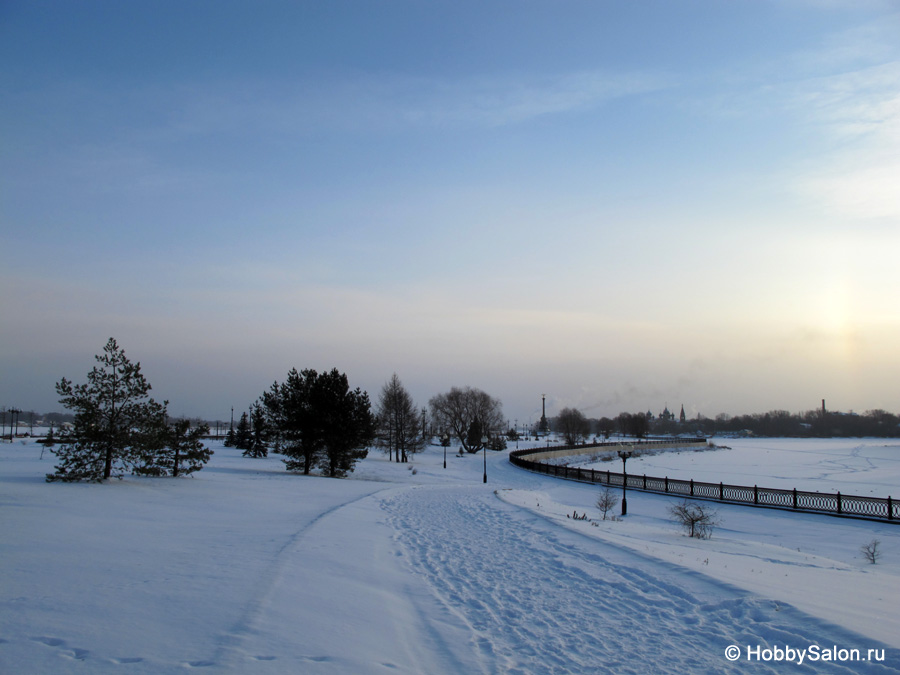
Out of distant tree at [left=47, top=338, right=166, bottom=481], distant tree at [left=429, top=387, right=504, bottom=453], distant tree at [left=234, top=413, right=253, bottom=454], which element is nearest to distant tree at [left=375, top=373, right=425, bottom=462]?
distant tree at [left=234, top=413, right=253, bottom=454]

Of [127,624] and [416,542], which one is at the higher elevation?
[127,624]

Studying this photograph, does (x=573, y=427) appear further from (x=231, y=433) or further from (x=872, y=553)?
(x=872, y=553)

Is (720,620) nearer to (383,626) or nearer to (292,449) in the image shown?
(383,626)

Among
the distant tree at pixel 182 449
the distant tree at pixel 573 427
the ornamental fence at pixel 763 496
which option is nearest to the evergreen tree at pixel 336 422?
the distant tree at pixel 182 449

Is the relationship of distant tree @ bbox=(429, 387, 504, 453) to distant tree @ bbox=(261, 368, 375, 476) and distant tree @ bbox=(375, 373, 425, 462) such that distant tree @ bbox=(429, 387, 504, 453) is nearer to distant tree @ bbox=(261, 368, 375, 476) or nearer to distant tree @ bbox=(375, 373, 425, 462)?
distant tree @ bbox=(375, 373, 425, 462)

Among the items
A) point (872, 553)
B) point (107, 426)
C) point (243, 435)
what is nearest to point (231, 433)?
point (243, 435)

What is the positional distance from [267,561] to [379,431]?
5718 centimetres

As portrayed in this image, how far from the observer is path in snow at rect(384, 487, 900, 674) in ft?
19.9

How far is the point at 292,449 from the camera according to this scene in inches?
1384

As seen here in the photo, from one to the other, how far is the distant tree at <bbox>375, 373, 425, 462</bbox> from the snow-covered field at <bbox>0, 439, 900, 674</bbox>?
1823 inches

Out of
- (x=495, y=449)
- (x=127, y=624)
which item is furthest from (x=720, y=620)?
(x=495, y=449)

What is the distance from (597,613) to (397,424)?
56.1 metres

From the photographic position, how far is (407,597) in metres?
8.57

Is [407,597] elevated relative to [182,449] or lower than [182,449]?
lower
